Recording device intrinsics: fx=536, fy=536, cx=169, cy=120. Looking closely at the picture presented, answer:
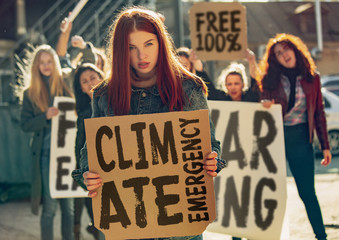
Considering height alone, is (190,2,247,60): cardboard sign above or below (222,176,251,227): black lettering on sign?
above

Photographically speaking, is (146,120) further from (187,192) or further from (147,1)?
(147,1)

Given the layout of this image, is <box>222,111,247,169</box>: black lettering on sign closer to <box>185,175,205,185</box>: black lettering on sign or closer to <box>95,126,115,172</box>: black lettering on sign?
<box>185,175,205,185</box>: black lettering on sign

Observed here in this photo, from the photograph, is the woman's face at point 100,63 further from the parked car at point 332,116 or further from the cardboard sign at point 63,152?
the parked car at point 332,116

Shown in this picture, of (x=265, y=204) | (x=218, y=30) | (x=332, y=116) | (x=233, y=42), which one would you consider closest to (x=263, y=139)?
(x=265, y=204)

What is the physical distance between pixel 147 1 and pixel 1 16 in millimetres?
8996

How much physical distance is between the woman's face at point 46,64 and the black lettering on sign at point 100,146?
8.03ft

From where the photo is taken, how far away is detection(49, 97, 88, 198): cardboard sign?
4.41 metres

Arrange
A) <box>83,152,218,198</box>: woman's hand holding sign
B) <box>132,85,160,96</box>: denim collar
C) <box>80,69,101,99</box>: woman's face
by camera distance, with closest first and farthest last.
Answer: <box>83,152,218,198</box>: woman's hand holding sign
<box>132,85,160,96</box>: denim collar
<box>80,69,101,99</box>: woman's face

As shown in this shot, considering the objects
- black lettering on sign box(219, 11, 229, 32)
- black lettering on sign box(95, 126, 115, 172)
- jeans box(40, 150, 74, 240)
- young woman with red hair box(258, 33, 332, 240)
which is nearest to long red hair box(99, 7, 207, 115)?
black lettering on sign box(95, 126, 115, 172)

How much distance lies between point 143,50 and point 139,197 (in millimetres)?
612

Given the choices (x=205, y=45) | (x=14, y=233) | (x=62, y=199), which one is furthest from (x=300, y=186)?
(x=14, y=233)

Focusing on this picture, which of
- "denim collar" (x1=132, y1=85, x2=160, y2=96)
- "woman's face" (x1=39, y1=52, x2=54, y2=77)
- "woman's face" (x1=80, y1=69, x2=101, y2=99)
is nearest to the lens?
"denim collar" (x1=132, y1=85, x2=160, y2=96)

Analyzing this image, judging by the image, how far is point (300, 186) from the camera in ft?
13.7

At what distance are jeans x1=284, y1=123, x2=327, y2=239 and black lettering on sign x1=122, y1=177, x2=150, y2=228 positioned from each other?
7.29ft
